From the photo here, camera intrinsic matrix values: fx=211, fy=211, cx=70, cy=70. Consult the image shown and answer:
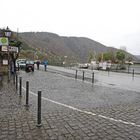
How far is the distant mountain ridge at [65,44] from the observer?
17426cm

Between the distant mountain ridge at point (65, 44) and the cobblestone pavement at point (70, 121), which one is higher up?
the distant mountain ridge at point (65, 44)

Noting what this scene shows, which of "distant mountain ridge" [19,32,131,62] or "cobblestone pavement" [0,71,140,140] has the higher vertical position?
"distant mountain ridge" [19,32,131,62]

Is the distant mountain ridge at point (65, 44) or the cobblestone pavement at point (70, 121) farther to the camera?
the distant mountain ridge at point (65, 44)

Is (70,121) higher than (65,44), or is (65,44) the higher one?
(65,44)

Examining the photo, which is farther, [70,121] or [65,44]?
[65,44]

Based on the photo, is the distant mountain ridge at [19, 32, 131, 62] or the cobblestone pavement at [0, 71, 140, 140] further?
the distant mountain ridge at [19, 32, 131, 62]

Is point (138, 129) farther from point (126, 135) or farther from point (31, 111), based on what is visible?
point (31, 111)

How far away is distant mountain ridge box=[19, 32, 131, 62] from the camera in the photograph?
572 ft

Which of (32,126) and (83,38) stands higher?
(83,38)

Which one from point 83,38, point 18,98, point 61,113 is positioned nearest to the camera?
point 61,113

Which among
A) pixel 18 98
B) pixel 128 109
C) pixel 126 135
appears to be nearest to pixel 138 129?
pixel 126 135

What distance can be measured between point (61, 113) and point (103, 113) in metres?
1.50

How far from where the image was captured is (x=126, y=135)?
536 cm

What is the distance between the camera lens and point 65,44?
7431 inches
